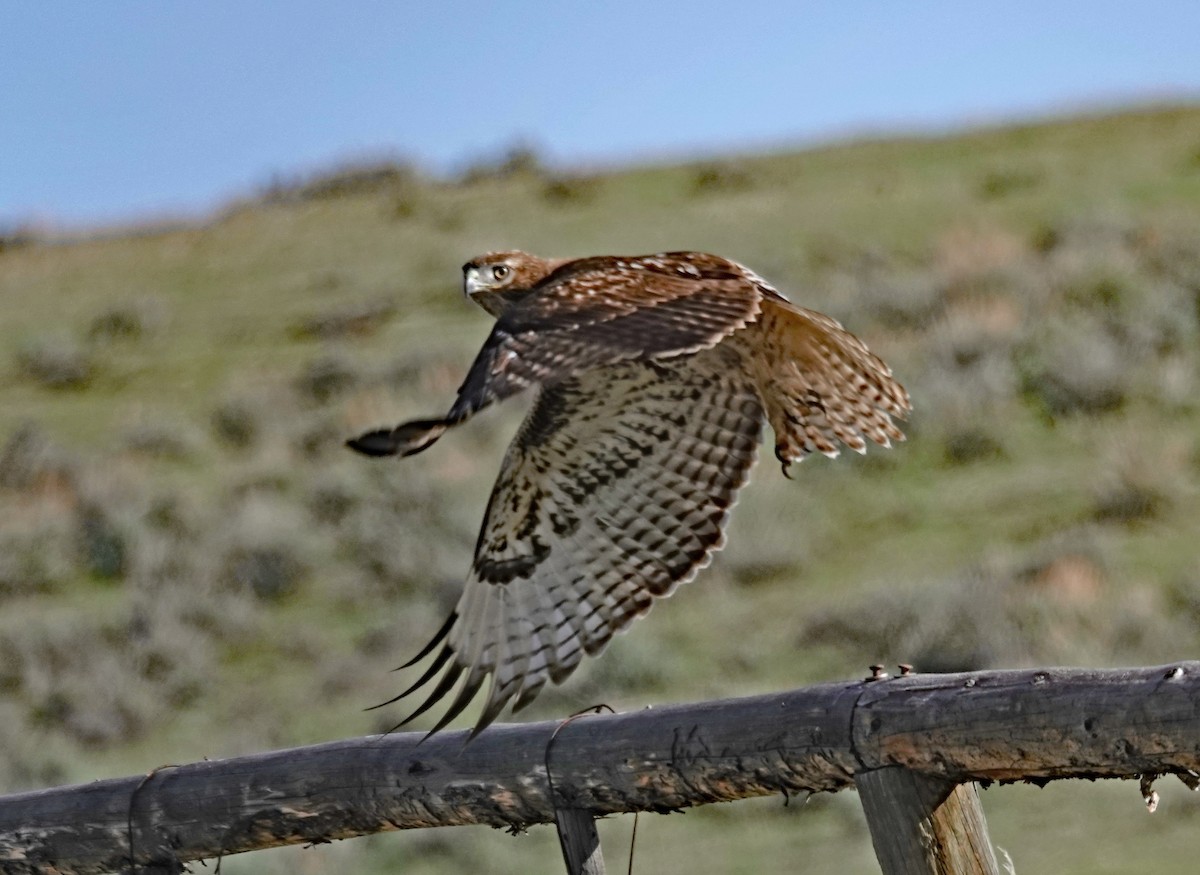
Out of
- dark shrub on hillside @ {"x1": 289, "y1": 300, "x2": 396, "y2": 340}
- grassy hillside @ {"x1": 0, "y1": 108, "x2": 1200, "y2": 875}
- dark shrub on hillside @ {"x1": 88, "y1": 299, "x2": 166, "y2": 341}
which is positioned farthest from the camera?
dark shrub on hillside @ {"x1": 88, "y1": 299, "x2": 166, "y2": 341}

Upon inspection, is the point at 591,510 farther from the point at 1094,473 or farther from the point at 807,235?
the point at 807,235

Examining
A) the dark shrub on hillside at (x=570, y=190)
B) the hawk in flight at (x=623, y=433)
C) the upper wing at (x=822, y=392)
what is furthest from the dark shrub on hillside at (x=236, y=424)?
the upper wing at (x=822, y=392)

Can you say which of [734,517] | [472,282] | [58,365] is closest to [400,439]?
[472,282]

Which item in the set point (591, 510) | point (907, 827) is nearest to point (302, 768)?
point (591, 510)

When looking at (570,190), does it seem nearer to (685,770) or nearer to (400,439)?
(685,770)

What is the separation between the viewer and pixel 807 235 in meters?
21.0

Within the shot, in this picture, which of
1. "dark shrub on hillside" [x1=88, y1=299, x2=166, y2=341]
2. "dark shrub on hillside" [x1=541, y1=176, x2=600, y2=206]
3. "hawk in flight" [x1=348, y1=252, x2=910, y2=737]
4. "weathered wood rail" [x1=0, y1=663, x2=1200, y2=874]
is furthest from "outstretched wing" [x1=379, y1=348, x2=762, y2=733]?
"dark shrub on hillside" [x1=541, y1=176, x2=600, y2=206]

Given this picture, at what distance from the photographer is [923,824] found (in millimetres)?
3385

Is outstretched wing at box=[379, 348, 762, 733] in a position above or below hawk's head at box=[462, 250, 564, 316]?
below

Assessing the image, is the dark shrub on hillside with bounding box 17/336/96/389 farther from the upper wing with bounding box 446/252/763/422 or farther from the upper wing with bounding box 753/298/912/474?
the upper wing with bounding box 446/252/763/422

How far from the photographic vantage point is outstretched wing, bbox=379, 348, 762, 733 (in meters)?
4.33

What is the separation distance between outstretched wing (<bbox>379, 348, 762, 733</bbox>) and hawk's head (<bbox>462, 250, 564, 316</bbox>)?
44 centimetres

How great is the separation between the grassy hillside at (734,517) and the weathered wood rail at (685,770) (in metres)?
4.68

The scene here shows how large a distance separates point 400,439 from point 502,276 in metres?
1.93
